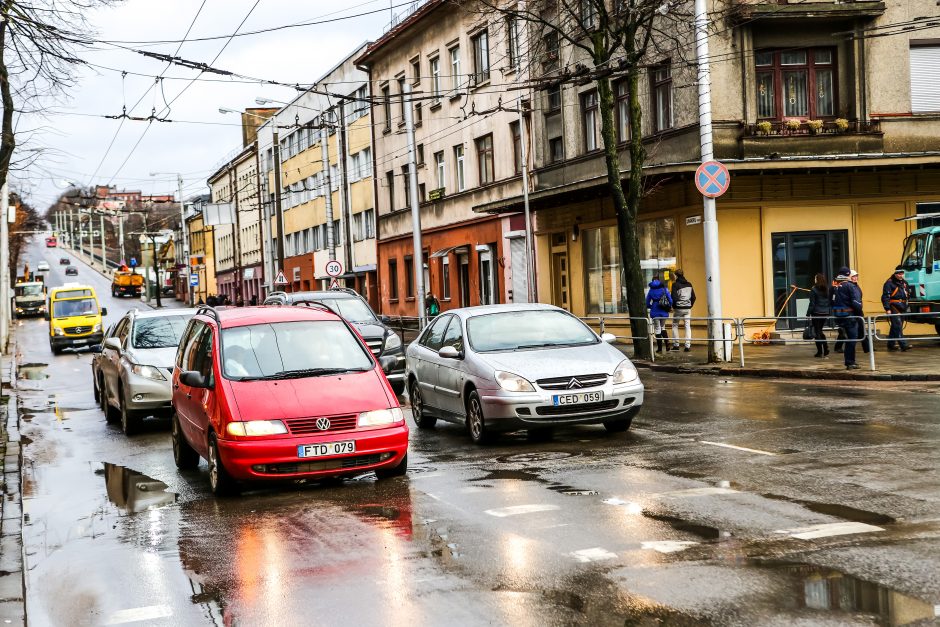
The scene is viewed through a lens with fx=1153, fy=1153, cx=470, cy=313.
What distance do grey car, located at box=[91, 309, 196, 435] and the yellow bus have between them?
25697 millimetres

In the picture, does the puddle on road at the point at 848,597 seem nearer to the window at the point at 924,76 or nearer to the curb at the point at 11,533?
the curb at the point at 11,533

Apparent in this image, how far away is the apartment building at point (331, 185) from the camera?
5634cm

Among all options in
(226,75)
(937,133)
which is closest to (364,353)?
(226,75)

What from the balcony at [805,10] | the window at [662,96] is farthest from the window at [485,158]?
the balcony at [805,10]

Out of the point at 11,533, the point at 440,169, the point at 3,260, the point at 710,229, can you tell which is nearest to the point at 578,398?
the point at 11,533

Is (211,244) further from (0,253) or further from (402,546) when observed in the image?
(402,546)

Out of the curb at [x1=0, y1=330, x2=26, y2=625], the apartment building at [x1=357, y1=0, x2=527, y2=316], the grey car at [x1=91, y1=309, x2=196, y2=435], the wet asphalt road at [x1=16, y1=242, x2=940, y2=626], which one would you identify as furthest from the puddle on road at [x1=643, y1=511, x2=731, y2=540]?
the apartment building at [x1=357, y1=0, x2=527, y2=316]

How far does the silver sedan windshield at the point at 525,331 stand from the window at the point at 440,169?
107ft

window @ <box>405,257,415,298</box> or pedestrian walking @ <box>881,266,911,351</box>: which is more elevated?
window @ <box>405,257,415,298</box>

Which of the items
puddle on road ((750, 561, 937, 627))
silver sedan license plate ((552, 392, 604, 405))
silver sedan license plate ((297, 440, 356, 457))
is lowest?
puddle on road ((750, 561, 937, 627))

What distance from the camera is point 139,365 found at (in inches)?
651

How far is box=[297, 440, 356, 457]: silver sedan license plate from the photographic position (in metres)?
9.88

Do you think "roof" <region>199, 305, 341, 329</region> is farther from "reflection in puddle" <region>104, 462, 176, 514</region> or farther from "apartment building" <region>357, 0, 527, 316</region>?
"apartment building" <region>357, 0, 527, 316</region>

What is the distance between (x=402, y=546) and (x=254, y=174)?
7779 cm
